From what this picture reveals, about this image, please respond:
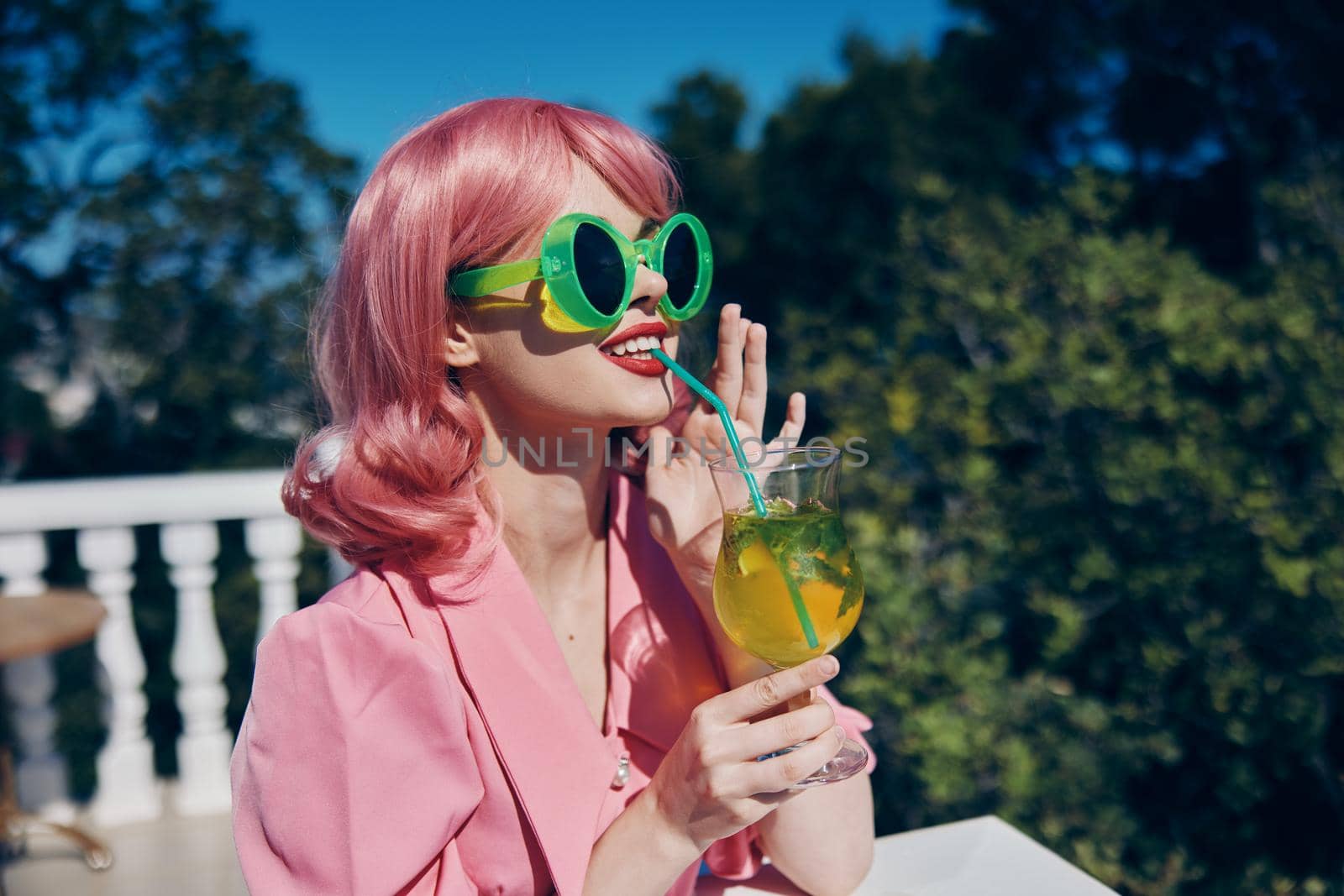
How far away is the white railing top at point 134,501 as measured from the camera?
116 inches

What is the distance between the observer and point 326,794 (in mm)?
1268

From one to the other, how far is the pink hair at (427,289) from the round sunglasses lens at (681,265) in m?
0.08

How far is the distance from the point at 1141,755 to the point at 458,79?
2.45 meters

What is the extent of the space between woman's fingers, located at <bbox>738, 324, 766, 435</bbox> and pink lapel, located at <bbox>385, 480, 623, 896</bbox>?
49cm

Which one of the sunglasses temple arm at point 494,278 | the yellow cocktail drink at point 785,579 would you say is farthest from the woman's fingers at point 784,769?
the sunglasses temple arm at point 494,278

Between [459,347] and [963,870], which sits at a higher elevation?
[459,347]

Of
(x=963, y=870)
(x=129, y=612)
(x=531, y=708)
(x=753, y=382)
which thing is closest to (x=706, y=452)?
(x=753, y=382)

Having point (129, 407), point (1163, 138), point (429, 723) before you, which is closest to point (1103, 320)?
point (429, 723)

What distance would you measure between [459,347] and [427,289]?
12cm

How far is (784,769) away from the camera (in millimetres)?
1206

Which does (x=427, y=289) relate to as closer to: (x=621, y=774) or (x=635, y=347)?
(x=635, y=347)

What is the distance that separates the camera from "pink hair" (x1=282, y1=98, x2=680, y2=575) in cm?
145

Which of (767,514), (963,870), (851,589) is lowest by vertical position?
(963,870)

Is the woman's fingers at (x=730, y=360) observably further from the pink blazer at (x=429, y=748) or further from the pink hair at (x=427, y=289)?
the pink blazer at (x=429, y=748)
